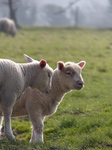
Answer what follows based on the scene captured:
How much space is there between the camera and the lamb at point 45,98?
20.4 feet

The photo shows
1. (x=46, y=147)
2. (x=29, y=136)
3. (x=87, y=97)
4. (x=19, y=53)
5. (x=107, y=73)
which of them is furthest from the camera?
(x=19, y=53)

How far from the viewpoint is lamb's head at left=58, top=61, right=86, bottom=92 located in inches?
258

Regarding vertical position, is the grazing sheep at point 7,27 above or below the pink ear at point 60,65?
below

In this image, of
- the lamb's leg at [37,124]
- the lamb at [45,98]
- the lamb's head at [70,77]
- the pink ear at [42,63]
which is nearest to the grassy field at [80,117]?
the lamb's leg at [37,124]

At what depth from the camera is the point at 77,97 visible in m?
10.6

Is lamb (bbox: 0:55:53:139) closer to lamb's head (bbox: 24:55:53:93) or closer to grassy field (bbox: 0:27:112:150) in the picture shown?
lamb's head (bbox: 24:55:53:93)

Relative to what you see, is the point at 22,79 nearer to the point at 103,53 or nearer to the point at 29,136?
the point at 29,136

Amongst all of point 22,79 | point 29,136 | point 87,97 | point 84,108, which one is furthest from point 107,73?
point 22,79

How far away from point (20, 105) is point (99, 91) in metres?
5.45

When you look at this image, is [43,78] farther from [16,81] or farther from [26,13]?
[26,13]

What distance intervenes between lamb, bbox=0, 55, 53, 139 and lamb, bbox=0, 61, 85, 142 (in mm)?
245

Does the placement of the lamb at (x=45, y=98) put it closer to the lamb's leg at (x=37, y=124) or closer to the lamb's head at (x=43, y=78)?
the lamb's leg at (x=37, y=124)

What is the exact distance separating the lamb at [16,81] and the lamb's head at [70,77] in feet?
1.51

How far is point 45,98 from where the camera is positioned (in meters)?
6.45
